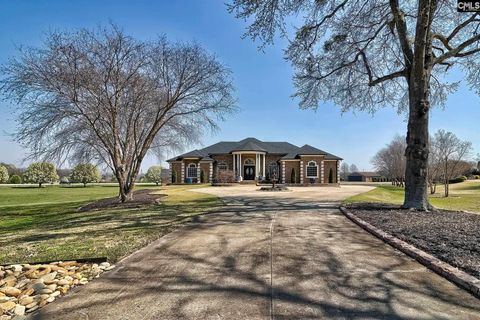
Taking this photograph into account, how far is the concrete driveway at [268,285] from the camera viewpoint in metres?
3.46

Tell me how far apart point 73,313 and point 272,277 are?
2.47 metres

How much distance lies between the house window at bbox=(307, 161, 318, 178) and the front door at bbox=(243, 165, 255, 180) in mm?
6581

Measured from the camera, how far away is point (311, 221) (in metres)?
9.17

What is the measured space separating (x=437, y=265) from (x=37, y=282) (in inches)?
225

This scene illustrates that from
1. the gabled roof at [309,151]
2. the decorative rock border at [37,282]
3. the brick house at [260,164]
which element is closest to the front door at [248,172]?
the brick house at [260,164]

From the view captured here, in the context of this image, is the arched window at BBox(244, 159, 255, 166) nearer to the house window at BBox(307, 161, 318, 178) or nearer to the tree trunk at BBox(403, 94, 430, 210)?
the house window at BBox(307, 161, 318, 178)

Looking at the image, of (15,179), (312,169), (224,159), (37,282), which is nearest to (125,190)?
(37,282)

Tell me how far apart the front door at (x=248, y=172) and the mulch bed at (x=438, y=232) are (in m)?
28.3

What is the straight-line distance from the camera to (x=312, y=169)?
123 feet

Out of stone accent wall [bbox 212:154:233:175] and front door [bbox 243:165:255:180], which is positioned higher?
stone accent wall [bbox 212:154:233:175]

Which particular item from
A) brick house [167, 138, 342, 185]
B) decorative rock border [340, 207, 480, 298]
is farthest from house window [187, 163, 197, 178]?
decorative rock border [340, 207, 480, 298]

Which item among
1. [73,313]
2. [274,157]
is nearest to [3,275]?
[73,313]

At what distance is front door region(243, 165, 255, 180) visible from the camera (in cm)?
3906

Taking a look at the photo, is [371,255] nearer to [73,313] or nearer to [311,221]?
[311,221]
